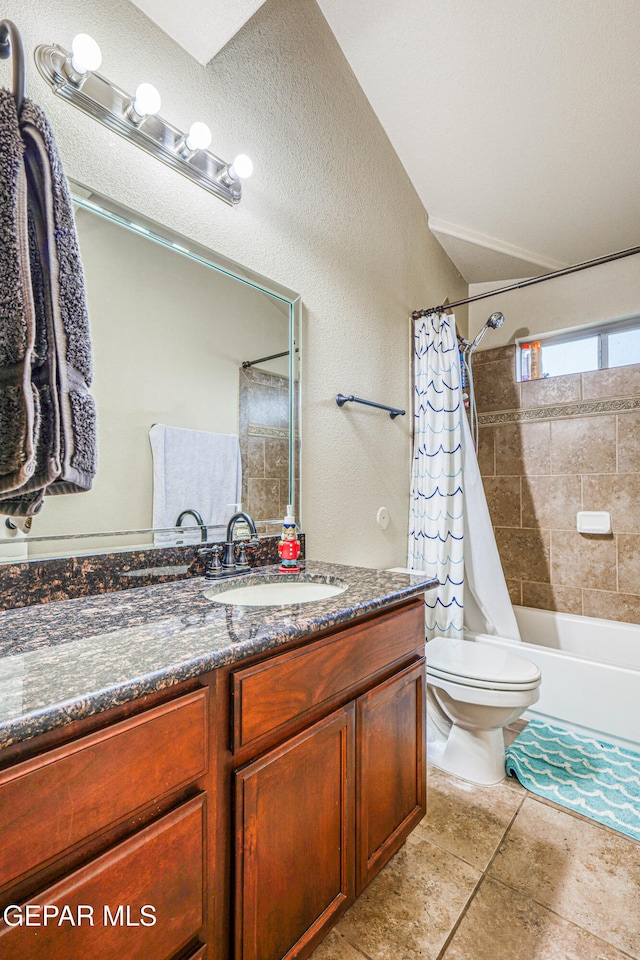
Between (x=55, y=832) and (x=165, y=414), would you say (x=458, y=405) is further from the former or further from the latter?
(x=55, y=832)

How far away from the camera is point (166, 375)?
4.53 feet

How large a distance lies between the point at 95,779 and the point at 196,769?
18 cm

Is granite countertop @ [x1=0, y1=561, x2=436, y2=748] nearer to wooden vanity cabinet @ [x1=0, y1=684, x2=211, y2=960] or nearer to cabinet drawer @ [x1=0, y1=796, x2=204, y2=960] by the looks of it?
wooden vanity cabinet @ [x1=0, y1=684, x2=211, y2=960]

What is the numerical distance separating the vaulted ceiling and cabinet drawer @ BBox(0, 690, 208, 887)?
71.0 inches

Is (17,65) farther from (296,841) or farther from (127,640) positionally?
(296,841)

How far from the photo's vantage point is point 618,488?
2598 millimetres

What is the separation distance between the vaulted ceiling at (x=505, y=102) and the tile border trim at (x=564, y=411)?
843mm

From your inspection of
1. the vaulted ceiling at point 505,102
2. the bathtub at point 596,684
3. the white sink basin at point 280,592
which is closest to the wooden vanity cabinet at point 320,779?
the white sink basin at point 280,592

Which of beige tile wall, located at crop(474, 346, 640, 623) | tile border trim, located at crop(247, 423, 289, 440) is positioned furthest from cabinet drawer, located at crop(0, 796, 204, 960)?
beige tile wall, located at crop(474, 346, 640, 623)

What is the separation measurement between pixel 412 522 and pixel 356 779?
148 centimetres

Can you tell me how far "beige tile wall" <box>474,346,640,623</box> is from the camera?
2.58 metres

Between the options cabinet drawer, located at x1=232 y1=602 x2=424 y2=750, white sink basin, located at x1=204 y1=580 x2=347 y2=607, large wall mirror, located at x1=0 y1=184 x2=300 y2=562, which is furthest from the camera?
white sink basin, located at x1=204 y1=580 x2=347 y2=607

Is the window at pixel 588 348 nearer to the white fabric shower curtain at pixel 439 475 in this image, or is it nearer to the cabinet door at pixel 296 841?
the white fabric shower curtain at pixel 439 475

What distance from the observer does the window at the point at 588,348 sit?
2.62 metres
